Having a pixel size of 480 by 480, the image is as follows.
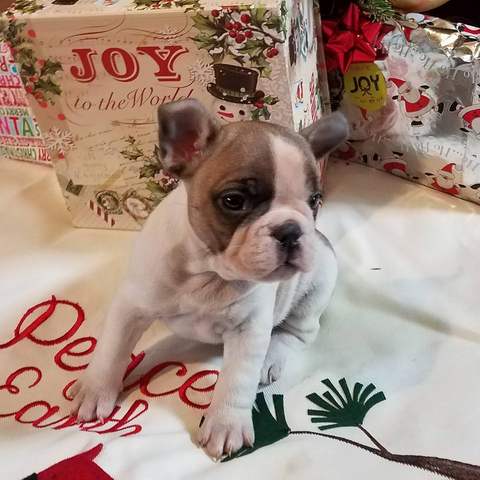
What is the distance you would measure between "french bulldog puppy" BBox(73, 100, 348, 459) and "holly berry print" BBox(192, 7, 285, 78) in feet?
0.80

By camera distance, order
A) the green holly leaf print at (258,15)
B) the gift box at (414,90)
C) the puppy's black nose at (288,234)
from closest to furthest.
A: the puppy's black nose at (288,234)
the green holly leaf print at (258,15)
the gift box at (414,90)

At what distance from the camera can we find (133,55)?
1.15m

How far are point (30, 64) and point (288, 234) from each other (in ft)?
2.20

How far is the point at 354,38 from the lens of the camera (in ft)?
4.39

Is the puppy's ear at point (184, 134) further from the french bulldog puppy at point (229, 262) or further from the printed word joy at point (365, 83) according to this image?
the printed word joy at point (365, 83)

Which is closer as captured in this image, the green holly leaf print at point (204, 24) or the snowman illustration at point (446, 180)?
the green holly leaf print at point (204, 24)

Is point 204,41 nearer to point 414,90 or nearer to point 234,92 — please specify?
point 234,92

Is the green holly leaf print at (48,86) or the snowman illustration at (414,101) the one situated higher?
the green holly leaf print at (48,86)

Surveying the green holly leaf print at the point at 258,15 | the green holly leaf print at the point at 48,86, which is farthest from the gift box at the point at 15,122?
the green holly leaf print at the point at 258,15

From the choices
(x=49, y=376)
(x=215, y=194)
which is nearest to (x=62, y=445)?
(x=49, y=376)

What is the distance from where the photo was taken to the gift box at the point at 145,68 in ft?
3.60

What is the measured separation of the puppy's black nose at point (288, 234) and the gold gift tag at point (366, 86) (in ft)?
2.21

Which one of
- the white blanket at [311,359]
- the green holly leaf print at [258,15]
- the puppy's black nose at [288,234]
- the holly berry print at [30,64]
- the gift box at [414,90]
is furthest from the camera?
the gift box at [414,90]

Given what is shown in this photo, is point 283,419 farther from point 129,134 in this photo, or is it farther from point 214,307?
point 129,134
